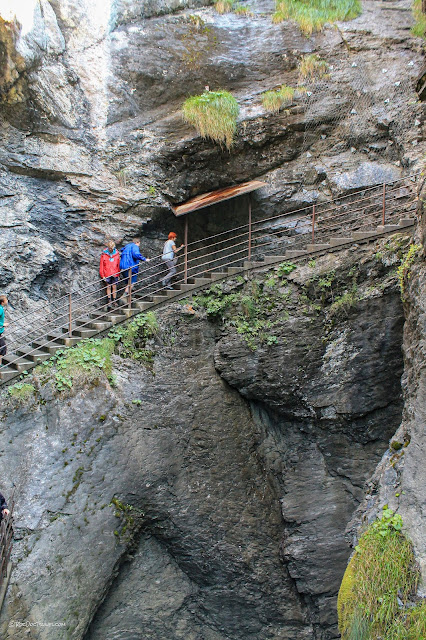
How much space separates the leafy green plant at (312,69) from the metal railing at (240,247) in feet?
11.6

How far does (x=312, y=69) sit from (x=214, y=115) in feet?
10.3

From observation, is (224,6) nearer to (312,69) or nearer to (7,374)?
(312,69)

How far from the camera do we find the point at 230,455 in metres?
10.1

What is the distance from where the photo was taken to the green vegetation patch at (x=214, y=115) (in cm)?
1249

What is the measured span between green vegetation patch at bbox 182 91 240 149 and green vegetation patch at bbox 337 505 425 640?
9.21 metres

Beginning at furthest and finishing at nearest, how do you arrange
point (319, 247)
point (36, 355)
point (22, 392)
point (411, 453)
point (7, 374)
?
point (319, 247) → point (36, 355) → point (7, 374) → point (22, 392) → point (411, 453)

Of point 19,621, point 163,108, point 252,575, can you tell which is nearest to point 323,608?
point 252,575

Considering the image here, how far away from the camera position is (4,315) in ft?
35.3

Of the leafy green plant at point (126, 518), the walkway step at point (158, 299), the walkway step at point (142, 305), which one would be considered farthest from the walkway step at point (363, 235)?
the leafy green plant at point (126, 518)

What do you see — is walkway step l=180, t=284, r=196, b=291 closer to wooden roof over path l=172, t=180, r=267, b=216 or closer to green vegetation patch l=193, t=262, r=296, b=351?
green vegetation patch l=193, t=262, r=296, b=351

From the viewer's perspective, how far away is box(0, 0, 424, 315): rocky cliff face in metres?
11.7

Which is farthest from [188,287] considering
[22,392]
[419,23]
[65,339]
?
[419,23]

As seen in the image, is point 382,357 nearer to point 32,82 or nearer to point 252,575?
point 252,575

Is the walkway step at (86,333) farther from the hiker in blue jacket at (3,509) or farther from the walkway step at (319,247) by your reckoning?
the walkway step at (319,247)
